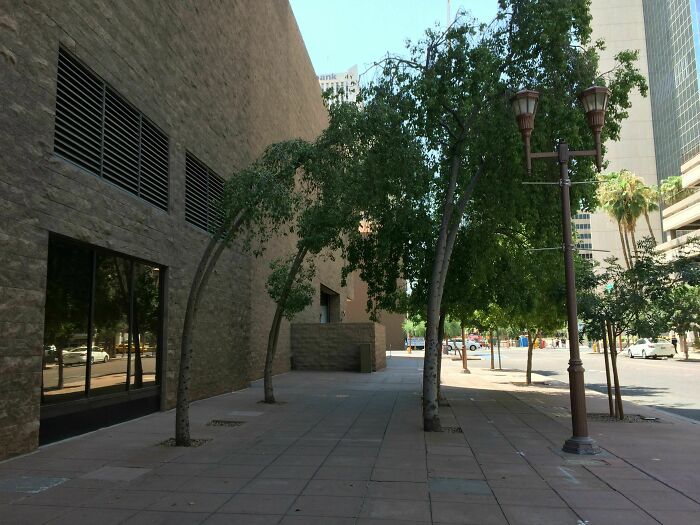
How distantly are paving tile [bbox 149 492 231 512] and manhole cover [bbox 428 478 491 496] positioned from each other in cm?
237

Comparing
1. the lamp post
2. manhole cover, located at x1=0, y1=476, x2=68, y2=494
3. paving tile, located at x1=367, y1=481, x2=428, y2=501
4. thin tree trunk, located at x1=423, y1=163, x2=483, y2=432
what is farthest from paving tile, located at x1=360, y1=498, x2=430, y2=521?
thin tree trunk, located at x1=423, y1=163, x2=483, y2=432

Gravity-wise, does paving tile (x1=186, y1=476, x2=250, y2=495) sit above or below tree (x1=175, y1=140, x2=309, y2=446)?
below

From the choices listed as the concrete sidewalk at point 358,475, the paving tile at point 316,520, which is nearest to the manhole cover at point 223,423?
the concrete sidewalk at point 358,475

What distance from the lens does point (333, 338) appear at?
28.7 metres

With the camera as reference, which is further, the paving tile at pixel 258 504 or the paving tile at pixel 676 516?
the paving tile at pixel 258 504

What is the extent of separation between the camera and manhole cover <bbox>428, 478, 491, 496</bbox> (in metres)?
6.34

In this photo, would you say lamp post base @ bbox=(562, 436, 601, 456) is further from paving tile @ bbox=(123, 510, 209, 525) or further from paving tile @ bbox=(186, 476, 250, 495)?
paving tile @ bbox=(123, 510, 209, 525)

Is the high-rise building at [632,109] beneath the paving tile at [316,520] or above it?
above

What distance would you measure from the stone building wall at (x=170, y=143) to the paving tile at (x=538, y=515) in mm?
6494

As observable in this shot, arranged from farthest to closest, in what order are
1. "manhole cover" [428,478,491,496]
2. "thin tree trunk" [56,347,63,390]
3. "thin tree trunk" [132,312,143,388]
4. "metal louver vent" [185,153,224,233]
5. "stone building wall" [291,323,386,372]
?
"stone building wall" [291,323,386,372], "metal louver vent" [185,153,224,233], "thin tree trunk" [132,312,143,388], "thin tree trunk" [56,347,63,390], "manhole cover" [428,478,491,496]

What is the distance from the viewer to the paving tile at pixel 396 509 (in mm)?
5410

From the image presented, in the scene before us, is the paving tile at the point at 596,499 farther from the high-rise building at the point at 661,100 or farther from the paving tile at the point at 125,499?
the high-rise building at the point at 661,100

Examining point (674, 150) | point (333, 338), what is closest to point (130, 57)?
point (333, 338)

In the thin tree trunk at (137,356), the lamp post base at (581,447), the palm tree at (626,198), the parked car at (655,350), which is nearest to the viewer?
Answer: the lamp post base at (581,447)
